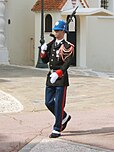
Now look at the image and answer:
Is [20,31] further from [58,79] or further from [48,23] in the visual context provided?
[58,79]

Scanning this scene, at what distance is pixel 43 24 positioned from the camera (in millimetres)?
22297

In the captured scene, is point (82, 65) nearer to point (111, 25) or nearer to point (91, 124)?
point (111, 25)

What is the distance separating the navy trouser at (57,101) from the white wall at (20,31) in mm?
16693

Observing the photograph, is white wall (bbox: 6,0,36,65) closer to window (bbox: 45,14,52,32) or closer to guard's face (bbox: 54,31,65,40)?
window (bbox: 45,14,52,32)

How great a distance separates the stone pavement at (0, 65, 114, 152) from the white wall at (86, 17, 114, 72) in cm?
702

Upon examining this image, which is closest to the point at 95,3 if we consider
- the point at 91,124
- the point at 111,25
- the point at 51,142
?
the point at 111,25

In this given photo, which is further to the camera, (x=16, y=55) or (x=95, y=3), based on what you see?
(x=95, y=3)

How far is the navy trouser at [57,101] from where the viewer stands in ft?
27.7

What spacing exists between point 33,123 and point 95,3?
1826 cm

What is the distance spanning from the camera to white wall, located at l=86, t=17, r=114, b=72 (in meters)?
24.9

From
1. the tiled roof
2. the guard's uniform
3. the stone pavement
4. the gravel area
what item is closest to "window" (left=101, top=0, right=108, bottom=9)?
the tiled roof

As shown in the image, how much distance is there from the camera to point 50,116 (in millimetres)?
10727

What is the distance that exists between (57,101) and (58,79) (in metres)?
0.37

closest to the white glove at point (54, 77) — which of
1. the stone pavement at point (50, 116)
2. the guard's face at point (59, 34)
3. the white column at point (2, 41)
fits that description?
the guard's face at point (59, 34)
